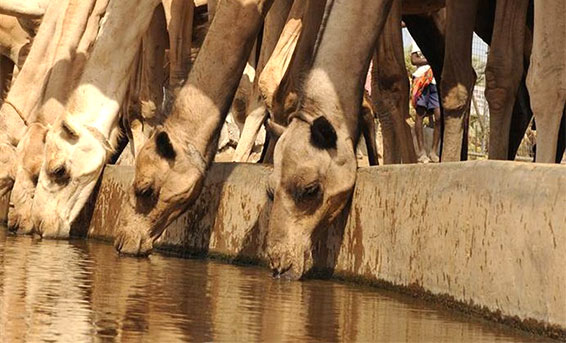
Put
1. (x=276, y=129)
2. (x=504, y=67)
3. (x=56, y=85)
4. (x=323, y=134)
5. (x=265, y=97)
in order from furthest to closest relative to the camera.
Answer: (x=56, y=85), (x=265, y=97), (x=504, y=67), (x=276, y=129), (x=323, y=134)

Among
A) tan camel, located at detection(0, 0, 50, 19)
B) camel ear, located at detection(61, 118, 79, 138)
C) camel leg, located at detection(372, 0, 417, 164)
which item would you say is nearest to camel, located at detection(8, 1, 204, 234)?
camel ear, located at detection(61, 118, 79, 138)

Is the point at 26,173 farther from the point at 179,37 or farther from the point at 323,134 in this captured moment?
the point at 323,134

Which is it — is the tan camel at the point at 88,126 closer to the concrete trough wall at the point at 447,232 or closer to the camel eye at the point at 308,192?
the concrete trough wall at the point at 447,232

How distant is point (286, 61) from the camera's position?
10.2 metres

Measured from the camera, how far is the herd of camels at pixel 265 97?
7469 mm

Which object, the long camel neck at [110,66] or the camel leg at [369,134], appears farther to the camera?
the camel leg at [369,134]

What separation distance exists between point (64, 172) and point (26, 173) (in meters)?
0.61

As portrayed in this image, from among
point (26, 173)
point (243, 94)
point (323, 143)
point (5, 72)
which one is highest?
point (5, 72)

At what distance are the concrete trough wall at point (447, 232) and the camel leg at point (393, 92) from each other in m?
1.70

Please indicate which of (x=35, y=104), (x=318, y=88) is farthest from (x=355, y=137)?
(x=35, y=104)

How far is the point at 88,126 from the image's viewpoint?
1005 cm

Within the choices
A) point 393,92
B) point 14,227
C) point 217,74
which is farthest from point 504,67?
point 14,227

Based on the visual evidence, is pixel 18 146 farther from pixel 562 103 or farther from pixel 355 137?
pixel 562 103

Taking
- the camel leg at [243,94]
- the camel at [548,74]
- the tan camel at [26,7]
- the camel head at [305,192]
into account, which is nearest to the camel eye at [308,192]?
the camel head at [305,192]
